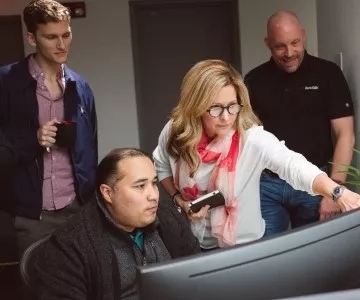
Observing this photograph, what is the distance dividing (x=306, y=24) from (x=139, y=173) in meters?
3.48

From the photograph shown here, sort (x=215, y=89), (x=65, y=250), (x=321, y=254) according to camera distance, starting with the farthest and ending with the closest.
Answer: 1. (x=215, y=89)
2. (x=65, y=250)
3. (x=321, y=254)

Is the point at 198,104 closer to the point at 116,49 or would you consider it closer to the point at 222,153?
the point at 222,153

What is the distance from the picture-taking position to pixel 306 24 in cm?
463

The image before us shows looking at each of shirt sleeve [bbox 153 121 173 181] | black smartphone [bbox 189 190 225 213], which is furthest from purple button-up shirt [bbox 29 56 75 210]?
black smartphone [bbox 189 190 225 213]

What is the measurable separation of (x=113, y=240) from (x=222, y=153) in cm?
46

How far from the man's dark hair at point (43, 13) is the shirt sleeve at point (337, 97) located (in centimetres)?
103

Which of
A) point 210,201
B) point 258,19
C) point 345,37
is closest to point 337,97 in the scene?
point 345,37

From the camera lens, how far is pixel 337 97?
2.27 m

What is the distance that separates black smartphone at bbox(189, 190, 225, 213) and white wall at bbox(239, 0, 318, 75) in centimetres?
313

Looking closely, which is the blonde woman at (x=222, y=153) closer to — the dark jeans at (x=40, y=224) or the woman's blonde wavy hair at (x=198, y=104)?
the woman's blonde wavy hair at (x=198, y=104)

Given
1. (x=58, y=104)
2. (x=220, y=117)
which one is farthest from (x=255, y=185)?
(x=58, y=104)

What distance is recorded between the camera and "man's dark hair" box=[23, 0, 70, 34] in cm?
197

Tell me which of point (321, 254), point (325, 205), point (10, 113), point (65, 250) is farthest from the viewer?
point (10, 113)

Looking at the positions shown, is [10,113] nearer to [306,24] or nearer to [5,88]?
[5,88]
